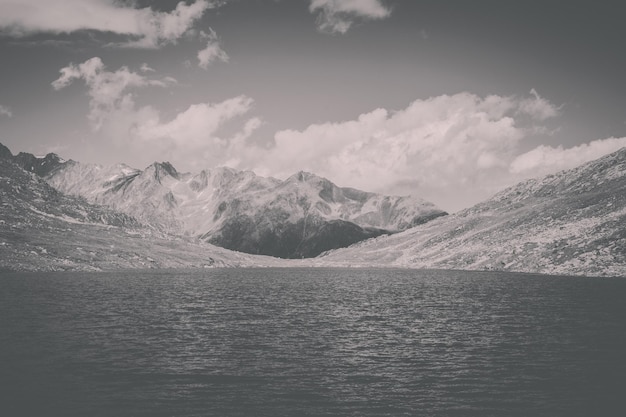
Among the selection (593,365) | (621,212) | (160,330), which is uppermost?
(621,212)

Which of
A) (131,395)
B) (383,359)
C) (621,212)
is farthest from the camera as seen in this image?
(621,212)

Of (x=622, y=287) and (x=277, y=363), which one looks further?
(x=622, y=287)

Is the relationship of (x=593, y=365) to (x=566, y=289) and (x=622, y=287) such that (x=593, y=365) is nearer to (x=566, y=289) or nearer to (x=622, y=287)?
(x=566, y=289)

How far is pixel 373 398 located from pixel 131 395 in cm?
1836

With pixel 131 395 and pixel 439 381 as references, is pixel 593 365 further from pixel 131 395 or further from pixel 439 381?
pixel 131 395

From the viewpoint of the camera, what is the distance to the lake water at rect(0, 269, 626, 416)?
3136cm

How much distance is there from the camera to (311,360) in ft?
143

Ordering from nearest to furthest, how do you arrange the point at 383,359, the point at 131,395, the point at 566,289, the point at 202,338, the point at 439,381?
the point at 131,395
the point at 439,381
the point at 383,359
the point at 202,338
the point at 566,289

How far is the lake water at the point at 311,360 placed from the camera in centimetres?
3136

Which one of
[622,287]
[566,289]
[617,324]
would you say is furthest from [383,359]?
[622,287]

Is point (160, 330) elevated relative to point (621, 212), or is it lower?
lower

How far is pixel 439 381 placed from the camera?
3691 cm

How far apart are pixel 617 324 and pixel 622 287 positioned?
5860 centimetres

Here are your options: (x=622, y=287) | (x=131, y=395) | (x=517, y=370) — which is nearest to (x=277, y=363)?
(x=131, y=395)
